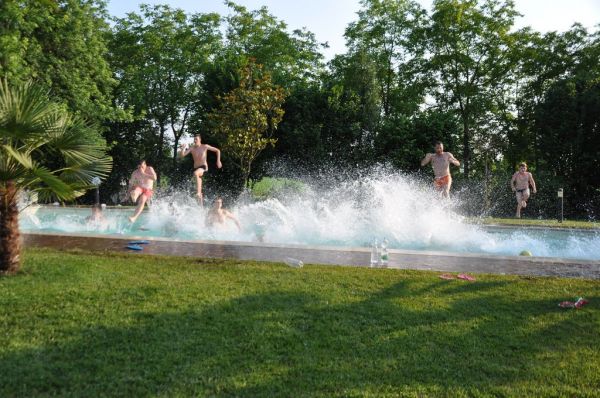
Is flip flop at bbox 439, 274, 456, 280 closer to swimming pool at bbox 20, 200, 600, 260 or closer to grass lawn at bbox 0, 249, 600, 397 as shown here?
grass lawn at bbox 0, 249, 600, 397

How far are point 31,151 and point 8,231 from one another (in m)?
0.99

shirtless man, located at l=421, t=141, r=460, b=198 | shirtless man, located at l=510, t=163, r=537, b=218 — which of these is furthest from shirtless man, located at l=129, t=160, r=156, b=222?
shirtless man, located at l=510, t=163, r=537, b=218

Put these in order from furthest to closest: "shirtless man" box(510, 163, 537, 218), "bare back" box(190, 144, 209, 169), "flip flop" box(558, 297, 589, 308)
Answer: "shirtless man" box(510, 163, 537, 218), "bare back" box(190, 144, 209, 169), "flip flop" box(558, 297, 589, 308)

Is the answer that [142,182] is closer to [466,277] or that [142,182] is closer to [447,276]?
[447,276]

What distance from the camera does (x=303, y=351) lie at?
3490mm

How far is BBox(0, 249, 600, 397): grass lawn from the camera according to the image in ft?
9.77

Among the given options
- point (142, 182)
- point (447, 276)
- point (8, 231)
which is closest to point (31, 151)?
point (8, 231)

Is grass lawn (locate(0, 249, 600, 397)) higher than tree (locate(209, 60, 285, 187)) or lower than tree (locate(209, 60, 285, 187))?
lower

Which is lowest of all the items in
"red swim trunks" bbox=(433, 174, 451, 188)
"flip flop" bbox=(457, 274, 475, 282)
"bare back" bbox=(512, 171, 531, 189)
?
"flip flop" bbox=(457, 274, 475, 282)

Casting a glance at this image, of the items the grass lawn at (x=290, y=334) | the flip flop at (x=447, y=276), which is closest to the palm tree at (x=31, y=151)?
the grass lawn at (x=290, y=334)

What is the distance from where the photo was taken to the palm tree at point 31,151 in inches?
197

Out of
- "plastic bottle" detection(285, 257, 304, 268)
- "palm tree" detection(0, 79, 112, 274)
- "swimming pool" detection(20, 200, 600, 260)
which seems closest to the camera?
"palm tree" detection(0, 79, 112, 274)

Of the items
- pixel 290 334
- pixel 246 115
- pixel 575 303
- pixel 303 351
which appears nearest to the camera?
pixel 303 351

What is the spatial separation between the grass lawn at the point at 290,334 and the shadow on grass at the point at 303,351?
14 mm
